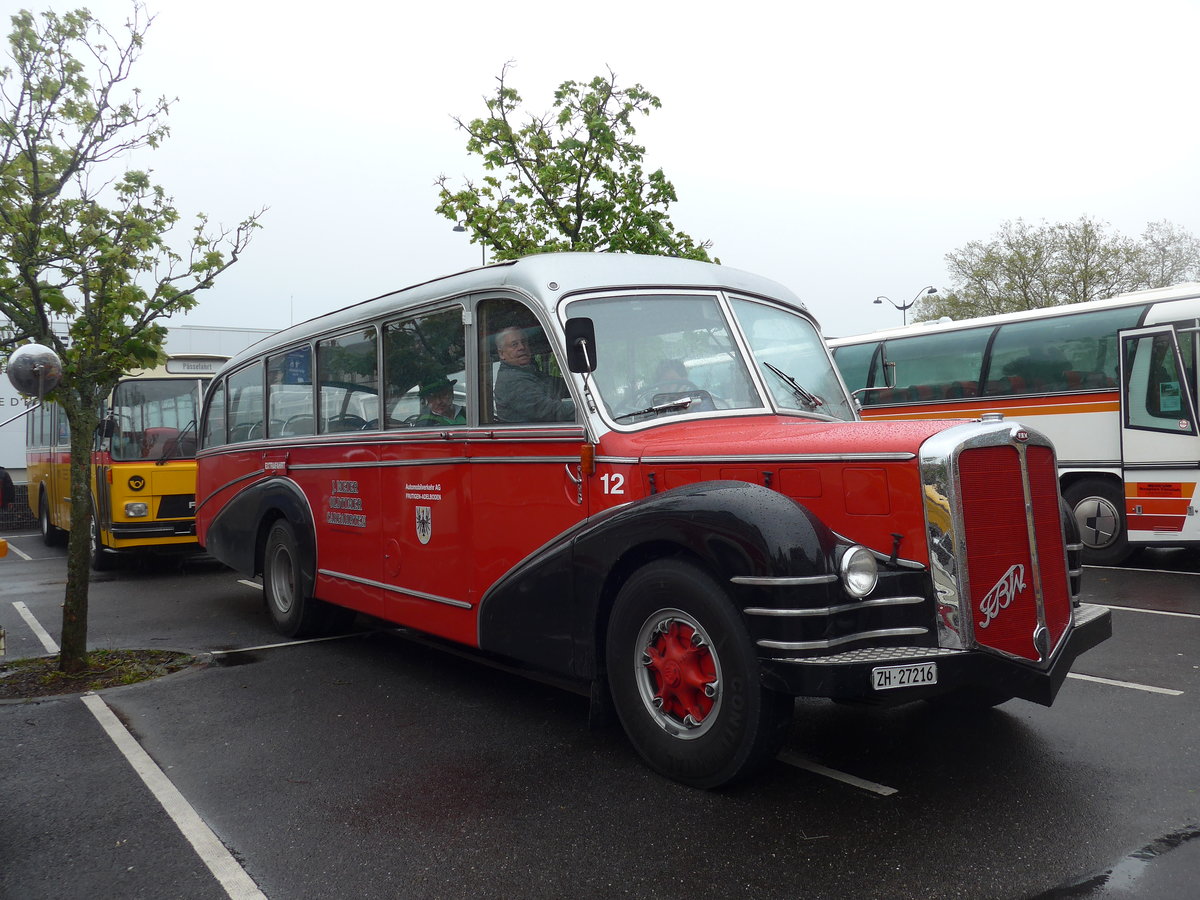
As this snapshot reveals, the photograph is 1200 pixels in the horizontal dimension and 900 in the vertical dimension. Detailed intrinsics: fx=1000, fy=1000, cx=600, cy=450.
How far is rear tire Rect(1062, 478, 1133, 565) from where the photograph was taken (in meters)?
12.0

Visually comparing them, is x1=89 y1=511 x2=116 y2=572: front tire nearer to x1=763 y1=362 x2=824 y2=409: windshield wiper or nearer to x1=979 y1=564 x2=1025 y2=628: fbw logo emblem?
x1=763 y1=362 x2=824 y2=409: windshield wiper

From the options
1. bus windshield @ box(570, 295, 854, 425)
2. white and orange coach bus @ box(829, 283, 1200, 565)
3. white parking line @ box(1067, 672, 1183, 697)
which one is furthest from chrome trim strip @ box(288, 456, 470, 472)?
white and orange coach bus @ box(829, 283, 1200, 565)

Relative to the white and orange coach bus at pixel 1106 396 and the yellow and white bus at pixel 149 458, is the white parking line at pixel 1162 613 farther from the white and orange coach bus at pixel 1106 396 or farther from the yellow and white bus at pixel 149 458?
the yellow and white bus at pixel 149 458

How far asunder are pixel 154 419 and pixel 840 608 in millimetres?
11371

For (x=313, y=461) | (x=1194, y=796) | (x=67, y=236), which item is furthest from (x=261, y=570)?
(x=1194, y=796)

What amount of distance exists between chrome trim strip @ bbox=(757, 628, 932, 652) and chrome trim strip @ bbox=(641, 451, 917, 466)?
68 cm

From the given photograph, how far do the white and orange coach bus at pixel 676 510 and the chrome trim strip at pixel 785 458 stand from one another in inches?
0.4

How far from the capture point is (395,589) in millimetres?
6527

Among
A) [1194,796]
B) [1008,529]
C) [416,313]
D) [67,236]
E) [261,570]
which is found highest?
[67,236]

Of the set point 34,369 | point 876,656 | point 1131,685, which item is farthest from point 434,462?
point 1131,685

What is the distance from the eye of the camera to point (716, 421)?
16.7 feet

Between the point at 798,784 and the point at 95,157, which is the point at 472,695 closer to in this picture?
the point at 798,784

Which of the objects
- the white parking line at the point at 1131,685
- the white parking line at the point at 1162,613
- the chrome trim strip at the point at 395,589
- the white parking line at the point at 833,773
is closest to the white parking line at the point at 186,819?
the chrome trim strip at the point at 395,589

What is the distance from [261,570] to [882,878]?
6509mm
